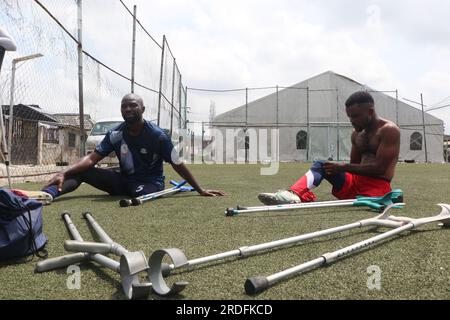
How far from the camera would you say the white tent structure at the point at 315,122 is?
23281 millimetres

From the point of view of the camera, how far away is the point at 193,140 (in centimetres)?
2128

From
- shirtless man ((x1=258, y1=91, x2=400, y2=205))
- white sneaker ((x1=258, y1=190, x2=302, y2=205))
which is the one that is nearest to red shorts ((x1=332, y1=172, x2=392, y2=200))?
shirtless man ((x1=258, y1=91, x2=400, y2=205))

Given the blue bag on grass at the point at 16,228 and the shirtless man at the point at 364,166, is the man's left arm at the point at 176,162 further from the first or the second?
the blue bag on grass at the point at 16,228

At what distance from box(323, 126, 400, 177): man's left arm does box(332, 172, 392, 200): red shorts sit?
11 centimetres

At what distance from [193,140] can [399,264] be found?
19.8 meters

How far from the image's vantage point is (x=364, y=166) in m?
3.51

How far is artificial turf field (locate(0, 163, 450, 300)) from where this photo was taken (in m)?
1.39

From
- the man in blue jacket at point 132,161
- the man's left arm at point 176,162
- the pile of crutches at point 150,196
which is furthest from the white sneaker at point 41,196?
the man's left arm at point 176,162

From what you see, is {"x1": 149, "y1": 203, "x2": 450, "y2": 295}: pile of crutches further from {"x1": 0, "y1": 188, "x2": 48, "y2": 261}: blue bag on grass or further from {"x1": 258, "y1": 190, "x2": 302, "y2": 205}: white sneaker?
{"x1": 258, "y1": 190, "x2": 302, "y2": 205}: white sneaker

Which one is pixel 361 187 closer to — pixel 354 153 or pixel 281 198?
pixel 354 153

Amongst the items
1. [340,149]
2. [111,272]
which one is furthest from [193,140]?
[111,272]

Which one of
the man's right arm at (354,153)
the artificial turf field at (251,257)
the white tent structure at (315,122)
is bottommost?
the artificial turf field at (251,257)

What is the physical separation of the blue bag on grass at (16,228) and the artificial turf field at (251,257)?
67 mm
